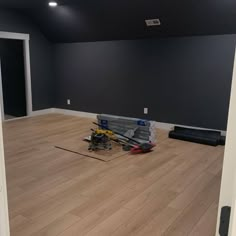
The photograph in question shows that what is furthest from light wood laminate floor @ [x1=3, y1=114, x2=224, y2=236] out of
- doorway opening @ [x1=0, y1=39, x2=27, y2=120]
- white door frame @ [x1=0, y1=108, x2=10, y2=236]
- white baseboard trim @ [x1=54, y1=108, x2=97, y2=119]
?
doorway opening @ [x1=0, y1=39, x2=27, y2=120]

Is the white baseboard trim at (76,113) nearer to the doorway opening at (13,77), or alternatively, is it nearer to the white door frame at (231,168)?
the doorway opening at (13,77)

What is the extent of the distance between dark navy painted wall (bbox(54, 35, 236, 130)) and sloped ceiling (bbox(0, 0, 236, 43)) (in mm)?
210

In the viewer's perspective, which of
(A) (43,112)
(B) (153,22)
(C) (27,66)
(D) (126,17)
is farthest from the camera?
(A) (43,112)

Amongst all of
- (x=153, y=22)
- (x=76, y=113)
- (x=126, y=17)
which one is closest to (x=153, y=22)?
(x=153, y=22)

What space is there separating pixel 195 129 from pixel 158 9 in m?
2.38

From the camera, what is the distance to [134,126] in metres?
4.61

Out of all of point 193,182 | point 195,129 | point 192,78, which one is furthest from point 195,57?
point 193,182

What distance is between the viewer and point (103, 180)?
3.15m

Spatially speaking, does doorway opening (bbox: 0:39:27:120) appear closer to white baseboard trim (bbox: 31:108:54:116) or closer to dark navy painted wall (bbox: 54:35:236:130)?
white baseboard trim (bbox: 31:108:54:116)

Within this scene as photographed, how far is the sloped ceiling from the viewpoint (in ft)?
14.0

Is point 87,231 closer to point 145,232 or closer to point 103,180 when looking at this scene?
point 145,232

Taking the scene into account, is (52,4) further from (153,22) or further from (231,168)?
(231,168)

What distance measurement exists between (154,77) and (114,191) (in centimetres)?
330

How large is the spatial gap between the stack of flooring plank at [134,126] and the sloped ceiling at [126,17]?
75.8 inches
